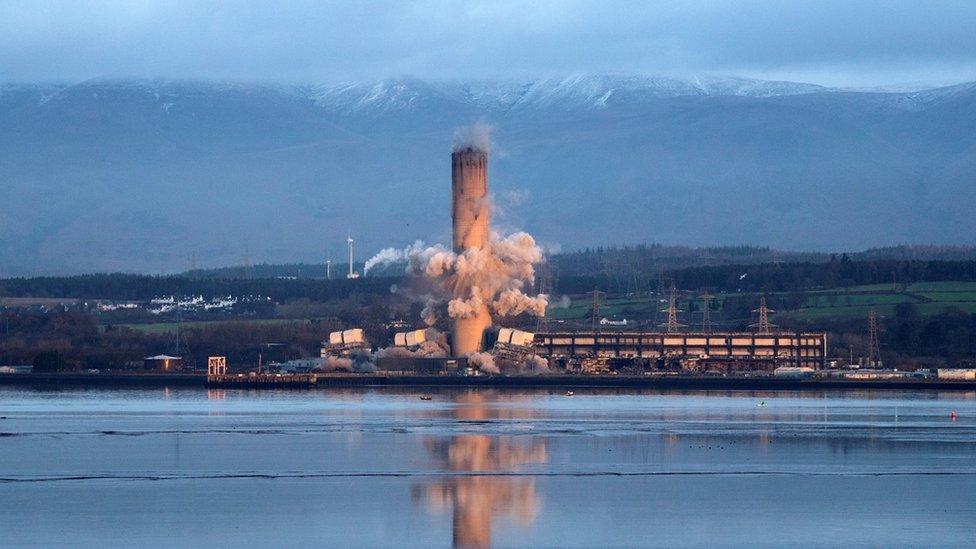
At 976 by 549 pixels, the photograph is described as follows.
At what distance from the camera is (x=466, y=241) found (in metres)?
105

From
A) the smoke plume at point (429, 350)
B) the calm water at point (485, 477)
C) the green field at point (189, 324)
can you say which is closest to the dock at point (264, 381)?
the smoke plume at point (429, 350)

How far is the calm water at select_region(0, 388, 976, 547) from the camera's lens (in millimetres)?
36031

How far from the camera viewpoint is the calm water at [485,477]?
36031 millimetres

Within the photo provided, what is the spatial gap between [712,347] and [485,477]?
67608 millimetres

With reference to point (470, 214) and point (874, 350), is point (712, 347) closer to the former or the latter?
point (874, 350)

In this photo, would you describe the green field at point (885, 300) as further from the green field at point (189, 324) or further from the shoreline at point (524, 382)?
the green field at point (189, 324)

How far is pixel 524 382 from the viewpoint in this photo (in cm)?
9938

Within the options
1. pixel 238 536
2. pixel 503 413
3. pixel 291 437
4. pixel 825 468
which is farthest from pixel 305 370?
pixel 238 536

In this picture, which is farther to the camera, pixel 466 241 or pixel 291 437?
pixel 466 241

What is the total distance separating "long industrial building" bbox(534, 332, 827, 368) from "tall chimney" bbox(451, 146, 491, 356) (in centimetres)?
793

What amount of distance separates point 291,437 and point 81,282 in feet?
418

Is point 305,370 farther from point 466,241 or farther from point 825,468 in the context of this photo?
point 825,468

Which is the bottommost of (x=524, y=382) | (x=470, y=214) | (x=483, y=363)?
(x=524, y=382)

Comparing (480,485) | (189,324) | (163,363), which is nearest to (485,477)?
(480,485)
